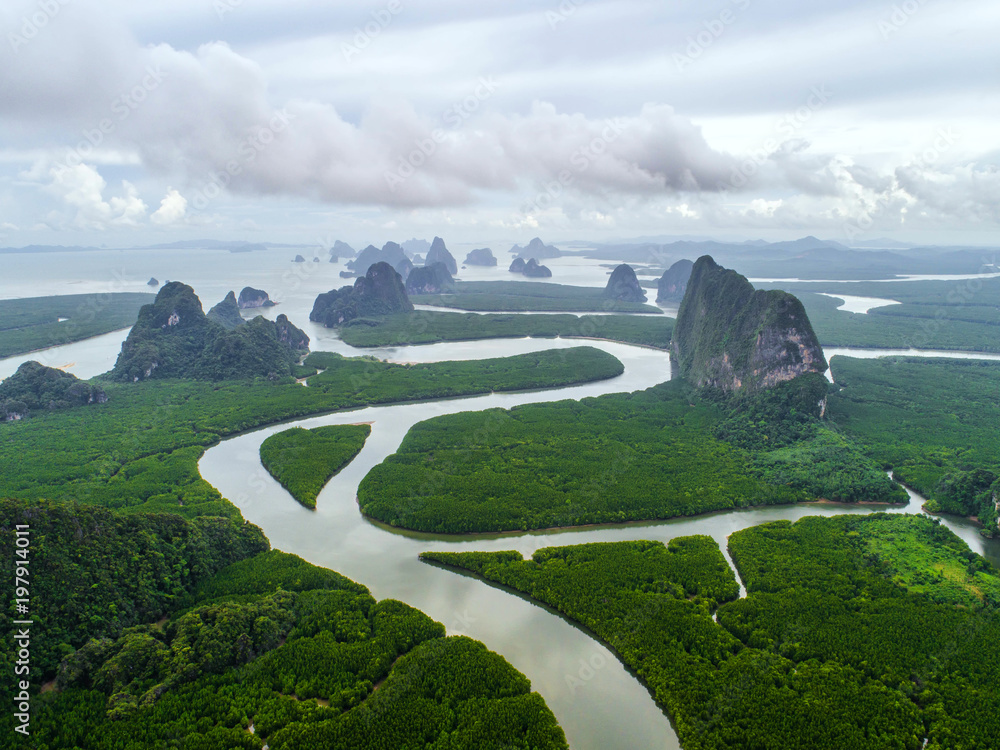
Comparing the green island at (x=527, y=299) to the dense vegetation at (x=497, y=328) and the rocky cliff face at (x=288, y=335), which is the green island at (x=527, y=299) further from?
the rocky cliff face at (x=288, y=335)

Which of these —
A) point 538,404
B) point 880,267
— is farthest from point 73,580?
point 880,267

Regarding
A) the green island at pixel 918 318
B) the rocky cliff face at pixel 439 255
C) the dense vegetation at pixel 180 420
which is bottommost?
the dense vegetation at pixel 180 420

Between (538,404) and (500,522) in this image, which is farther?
(538,404)

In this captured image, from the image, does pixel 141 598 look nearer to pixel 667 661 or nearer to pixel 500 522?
pixel 500 522

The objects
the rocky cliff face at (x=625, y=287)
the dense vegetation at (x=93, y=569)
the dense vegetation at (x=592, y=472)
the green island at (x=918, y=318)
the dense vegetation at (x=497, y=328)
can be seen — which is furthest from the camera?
the rocky cliff face at (x=625, y=287)

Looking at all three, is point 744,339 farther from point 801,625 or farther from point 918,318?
point 918,318

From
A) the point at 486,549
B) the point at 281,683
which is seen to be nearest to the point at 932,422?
the point at 486,549

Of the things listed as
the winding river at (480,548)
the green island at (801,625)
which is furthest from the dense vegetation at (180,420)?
the green island at (801,625)
